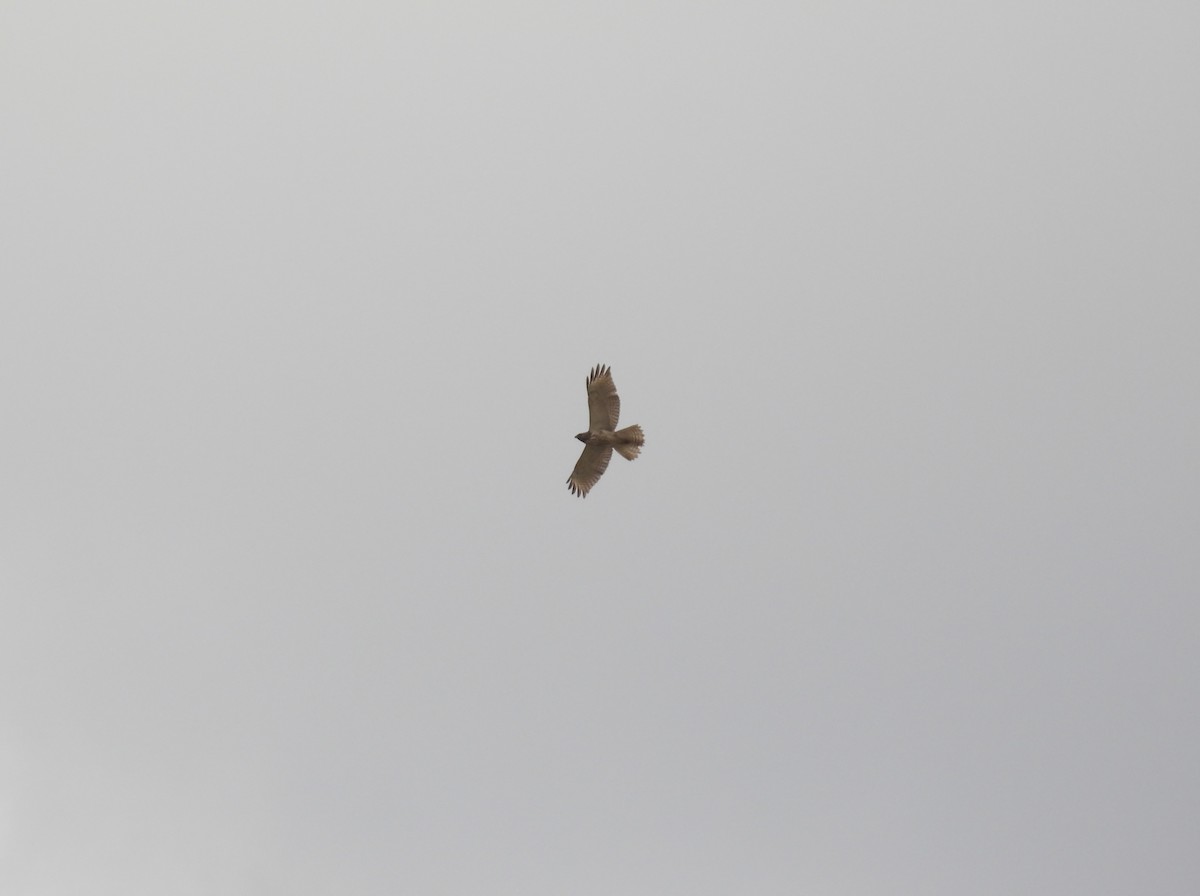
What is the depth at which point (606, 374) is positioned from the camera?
3730 inches

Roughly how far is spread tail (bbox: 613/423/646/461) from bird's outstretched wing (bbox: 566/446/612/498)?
0.78 metres

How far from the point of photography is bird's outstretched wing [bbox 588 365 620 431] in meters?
94.6

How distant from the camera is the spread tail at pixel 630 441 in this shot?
94.2 m

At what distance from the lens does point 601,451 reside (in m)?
95.3

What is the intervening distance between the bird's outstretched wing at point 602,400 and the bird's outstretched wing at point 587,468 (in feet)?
Answer: 2.85

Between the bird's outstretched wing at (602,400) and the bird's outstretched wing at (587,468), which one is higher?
the bird's outstretched wing at (602,400)

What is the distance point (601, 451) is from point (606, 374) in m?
2.84

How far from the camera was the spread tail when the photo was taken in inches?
3711

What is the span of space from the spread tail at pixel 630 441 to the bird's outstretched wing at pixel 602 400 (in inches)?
26.7

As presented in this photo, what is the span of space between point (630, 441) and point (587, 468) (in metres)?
2.03

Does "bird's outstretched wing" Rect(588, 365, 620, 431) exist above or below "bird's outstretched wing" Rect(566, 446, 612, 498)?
above

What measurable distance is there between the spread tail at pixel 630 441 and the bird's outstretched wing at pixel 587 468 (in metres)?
0.78

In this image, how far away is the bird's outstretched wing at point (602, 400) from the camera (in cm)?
9462

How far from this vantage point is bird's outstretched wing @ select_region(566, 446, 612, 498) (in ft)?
313
